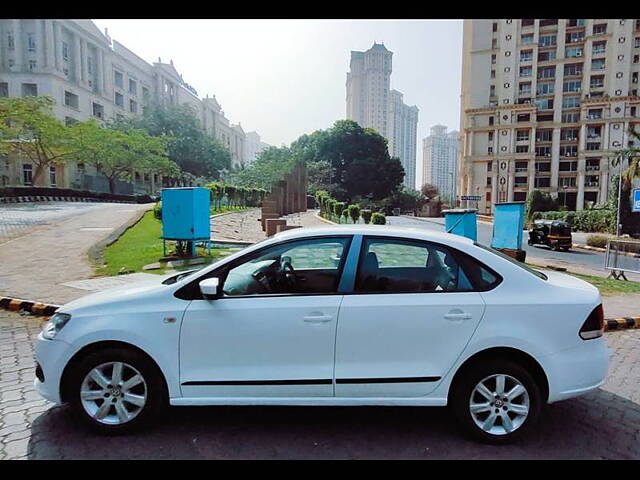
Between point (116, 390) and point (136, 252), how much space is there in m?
9.47

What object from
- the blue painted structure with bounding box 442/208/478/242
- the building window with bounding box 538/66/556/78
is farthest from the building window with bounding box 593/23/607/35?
the blue painted structure with bounding box 442/208/478/242

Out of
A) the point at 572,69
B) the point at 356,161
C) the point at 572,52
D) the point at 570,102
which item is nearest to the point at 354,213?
the point at 356,161

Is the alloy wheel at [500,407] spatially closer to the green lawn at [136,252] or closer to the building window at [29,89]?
the green lawn at [136,252]

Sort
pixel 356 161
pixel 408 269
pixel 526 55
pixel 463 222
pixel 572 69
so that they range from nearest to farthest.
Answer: pixel 408 269 < pixel 463 222 < pixel 356 161 < pixel 572 69 < pixel 526 55

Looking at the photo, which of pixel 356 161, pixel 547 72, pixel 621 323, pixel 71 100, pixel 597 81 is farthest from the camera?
pixel 547 72

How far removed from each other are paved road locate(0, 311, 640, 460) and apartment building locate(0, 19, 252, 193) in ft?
161

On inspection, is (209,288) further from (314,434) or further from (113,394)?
(314,434)

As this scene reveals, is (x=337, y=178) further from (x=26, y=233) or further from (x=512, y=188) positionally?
(x=26, y=233)

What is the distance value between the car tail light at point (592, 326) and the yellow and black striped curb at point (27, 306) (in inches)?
270

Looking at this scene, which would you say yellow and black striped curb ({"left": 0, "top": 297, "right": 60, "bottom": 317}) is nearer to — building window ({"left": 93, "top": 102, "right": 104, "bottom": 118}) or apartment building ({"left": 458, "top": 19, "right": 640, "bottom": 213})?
building window ({"left": 93, "top": 102, "right": 104, "bottom": 118})

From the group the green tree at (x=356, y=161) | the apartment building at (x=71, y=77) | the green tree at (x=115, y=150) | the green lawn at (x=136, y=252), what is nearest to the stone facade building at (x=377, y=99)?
the green tree at (x=356, y=161)

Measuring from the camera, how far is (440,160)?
322 ft

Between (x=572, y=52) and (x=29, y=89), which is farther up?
(x=572, y=52)

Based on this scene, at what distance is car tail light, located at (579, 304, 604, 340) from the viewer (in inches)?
121
